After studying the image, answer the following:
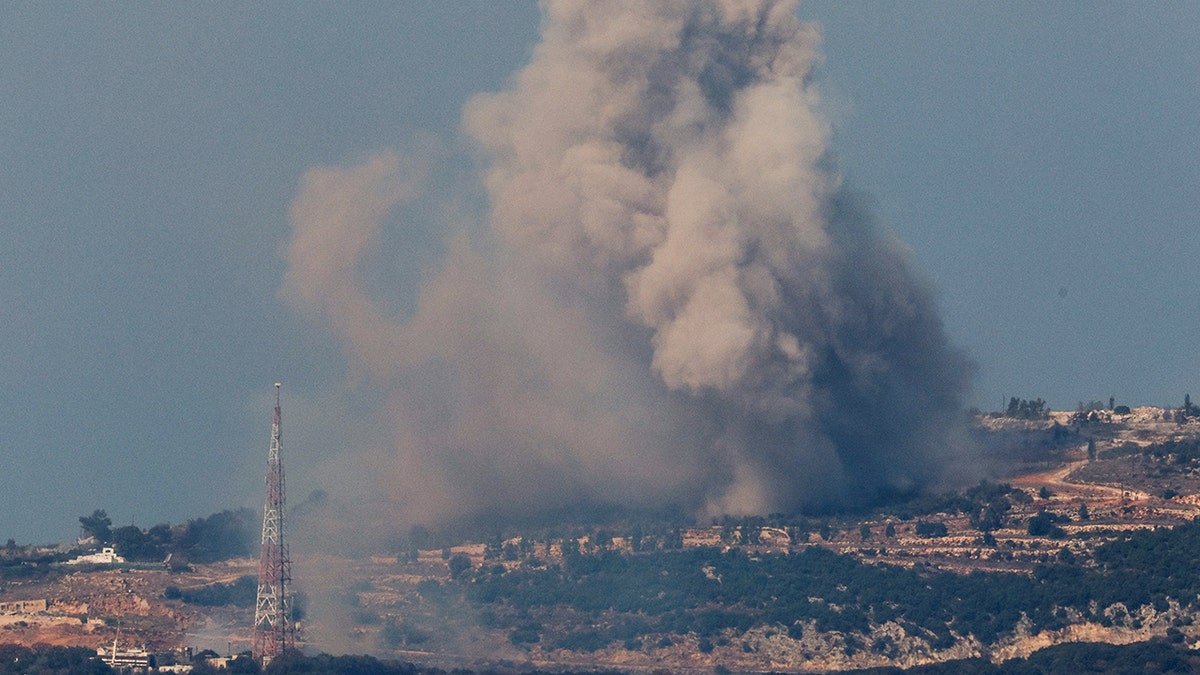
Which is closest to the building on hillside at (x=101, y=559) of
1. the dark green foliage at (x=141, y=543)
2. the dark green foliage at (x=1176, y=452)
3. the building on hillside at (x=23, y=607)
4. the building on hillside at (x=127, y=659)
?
the dark green foliage at (x=141, y=543)

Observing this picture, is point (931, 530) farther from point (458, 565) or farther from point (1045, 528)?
point (458, 565)

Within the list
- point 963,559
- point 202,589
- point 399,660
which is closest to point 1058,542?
point 963,559

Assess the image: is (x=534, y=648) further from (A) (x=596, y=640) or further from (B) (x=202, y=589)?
(B) (x=202, y=589)

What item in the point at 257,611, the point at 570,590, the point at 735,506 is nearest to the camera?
the point at 257,611

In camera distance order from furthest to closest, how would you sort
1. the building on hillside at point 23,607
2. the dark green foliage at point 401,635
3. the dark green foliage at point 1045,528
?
the dark green foliage at point 1045,528
the building on hillside at point 23,607
the dark green foliage at point 401,635

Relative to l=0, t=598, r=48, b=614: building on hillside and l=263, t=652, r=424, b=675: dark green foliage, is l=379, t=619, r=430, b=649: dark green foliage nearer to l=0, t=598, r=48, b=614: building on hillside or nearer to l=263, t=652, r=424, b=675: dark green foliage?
l=263, t=652, r=424, b=675: dark green foliage

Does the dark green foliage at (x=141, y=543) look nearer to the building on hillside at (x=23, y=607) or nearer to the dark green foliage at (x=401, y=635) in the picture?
the building on hillside at (x=23, y=607)

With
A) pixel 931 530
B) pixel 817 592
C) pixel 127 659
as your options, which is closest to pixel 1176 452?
pixel 931 530

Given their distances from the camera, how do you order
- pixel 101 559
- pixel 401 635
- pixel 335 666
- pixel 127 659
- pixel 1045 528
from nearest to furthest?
pixel 335 666, pixel 127 659, pixel 401 635, pixel 1045 528, pixel 101 559
